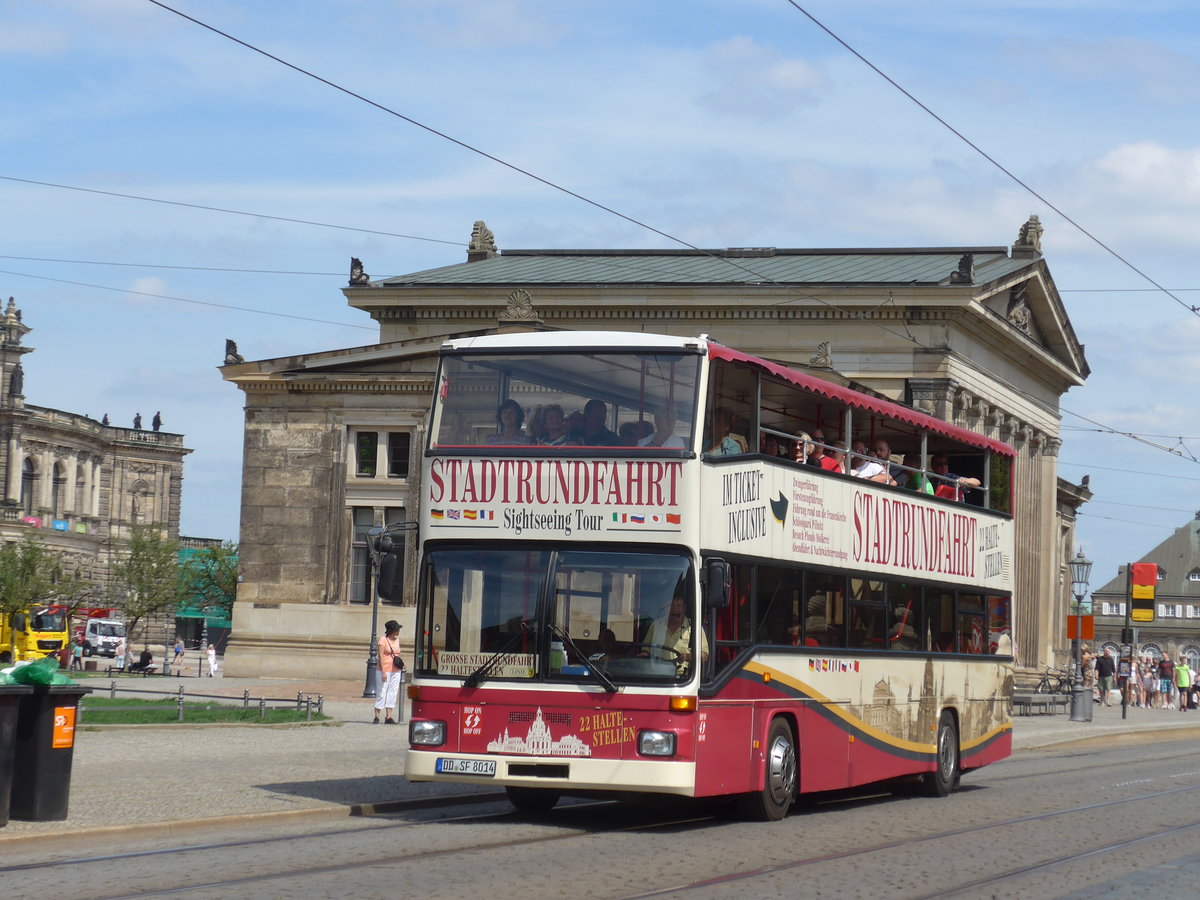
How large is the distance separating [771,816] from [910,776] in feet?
15.5

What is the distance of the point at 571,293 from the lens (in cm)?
6178

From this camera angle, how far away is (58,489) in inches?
4904

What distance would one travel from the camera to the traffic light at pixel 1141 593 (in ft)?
A: 173

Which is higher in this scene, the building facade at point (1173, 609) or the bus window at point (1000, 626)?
the building facade at point (1173, 609)

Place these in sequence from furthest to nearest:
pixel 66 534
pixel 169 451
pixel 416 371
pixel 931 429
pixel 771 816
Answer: pixel 169 451
pixel 66 534
pixel 416 371
pixel 931 429
pixel 771 816

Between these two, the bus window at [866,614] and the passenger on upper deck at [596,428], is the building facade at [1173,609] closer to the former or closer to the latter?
the bus window at [866,614]

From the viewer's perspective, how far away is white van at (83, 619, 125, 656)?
321 feet

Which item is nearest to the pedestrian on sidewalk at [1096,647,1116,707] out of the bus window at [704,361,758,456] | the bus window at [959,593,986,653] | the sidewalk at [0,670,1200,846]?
the sidewalk at [0,670,1200,846]

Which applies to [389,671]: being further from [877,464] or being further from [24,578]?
[24,578]

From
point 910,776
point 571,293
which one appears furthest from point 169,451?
point 910,776

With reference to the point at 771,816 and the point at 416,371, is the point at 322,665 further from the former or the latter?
the point at 771,816

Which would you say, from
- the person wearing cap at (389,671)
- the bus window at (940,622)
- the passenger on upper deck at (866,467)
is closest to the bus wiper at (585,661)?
the passenger on upper deck at (866,467)

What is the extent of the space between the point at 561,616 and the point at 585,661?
421mm

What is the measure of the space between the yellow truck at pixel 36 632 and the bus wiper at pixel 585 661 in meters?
42.6
